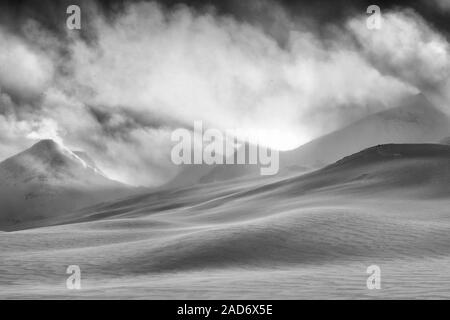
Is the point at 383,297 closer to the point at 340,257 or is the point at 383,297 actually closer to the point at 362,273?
the point at 362,273

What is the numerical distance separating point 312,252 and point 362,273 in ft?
17.9

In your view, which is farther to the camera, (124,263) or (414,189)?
(414,189)

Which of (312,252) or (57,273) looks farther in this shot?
(312,252)

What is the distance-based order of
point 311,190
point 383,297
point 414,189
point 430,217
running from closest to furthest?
point 383,297 → point 430,217 → point 414,189 → point 311,190

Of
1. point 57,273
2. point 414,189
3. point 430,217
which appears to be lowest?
point 57,273

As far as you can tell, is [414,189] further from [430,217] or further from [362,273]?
[362,273]

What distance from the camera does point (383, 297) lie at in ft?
36.7

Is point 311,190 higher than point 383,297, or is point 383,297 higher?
point 311,190

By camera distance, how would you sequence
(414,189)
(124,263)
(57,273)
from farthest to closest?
(414,189)
(124,263)
(57,273)
